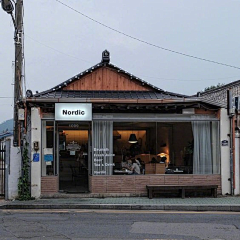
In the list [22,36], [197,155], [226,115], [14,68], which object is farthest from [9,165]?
[226,115]

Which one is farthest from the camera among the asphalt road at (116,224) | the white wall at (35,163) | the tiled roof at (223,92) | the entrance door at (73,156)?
the tiled roof at (223,92)

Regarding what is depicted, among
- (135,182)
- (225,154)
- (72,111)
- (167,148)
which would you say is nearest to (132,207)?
(135,182)

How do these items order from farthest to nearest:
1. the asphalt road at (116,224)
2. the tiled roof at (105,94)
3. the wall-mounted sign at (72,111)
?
1. the tiled roof at (105,94)
2. the wall-mounted sign at (72,111)
3. the asphalt road at (116,224)

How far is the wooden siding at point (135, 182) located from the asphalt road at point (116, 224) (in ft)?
8.44

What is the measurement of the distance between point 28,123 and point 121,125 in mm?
3302

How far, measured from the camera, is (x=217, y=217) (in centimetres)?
1097

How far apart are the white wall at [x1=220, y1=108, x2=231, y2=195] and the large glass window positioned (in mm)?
223

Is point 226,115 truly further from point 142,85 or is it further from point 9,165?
point 9,165

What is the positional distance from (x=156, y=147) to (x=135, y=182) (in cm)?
149

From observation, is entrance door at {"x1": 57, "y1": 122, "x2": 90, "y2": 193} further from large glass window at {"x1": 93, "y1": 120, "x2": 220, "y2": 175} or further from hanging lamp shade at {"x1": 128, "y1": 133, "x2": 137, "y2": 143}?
hanging lamp shade at {"x1": 128, "y1": 133, "x2": 137, "y2": 143}

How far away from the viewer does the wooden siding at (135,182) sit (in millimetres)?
14625

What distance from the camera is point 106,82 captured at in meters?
18.6

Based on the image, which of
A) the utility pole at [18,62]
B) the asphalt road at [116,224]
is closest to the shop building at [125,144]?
the utility pole at [18,62]

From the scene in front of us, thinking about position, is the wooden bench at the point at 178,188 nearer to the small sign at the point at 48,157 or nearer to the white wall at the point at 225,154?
the white wall at the point at 225,154
